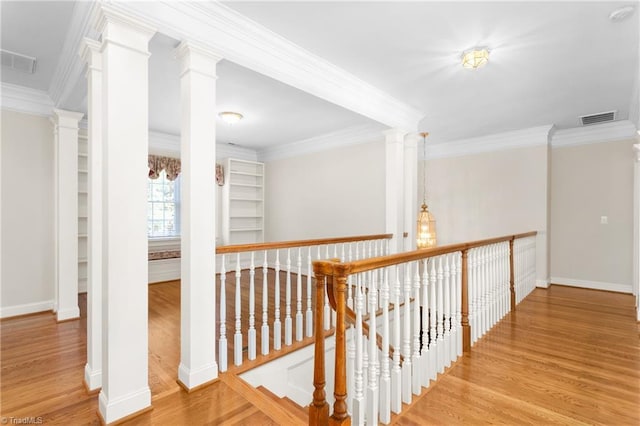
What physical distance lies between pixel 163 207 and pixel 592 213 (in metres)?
7.41

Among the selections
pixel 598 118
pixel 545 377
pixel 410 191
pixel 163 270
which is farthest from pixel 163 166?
pixel 598 118

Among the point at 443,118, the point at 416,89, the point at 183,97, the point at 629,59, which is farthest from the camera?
the point at 443,118

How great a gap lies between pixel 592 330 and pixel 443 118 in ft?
10.1

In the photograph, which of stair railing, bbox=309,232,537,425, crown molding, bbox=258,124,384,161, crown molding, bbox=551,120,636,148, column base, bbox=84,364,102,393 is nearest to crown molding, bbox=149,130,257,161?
crown molding, bbox=258,124,384,161

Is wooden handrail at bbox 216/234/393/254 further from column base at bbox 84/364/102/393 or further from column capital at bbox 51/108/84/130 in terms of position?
column capital at bbox 51/108/84/130

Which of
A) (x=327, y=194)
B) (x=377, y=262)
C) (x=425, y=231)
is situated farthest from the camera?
(x=327, y=194)

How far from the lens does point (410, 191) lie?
4371 millimetres

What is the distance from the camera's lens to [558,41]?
99.5 inches

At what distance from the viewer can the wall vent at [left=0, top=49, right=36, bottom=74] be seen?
9.25 ft

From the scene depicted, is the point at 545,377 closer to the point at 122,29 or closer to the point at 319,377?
the point at 319,377

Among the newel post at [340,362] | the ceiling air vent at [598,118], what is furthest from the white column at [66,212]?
the ceiling air vent at [598,118]

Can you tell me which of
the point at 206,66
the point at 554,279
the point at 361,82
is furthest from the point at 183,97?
the point at 554,279

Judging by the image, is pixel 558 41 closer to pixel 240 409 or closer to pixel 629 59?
pixel 629 59

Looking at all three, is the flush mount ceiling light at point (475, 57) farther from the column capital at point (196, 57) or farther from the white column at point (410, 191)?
the column capital at point (196, 57)
